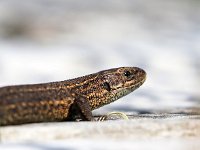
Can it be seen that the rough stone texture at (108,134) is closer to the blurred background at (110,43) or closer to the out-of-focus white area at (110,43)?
the out-of-focus white area at (110,43)

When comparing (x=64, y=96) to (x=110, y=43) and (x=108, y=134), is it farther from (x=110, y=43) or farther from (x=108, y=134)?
(x=110, y=43)

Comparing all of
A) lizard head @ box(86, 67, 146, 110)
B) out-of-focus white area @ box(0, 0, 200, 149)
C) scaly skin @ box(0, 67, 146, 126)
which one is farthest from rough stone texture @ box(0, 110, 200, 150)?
lizard head @ box(86, 67, 146, 110)

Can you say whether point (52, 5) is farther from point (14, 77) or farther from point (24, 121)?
point (24, 121)

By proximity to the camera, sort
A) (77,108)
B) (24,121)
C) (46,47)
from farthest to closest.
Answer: (46,47) → (77,108) → (24,121)

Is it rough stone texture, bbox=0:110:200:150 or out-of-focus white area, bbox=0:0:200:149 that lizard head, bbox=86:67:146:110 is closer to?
rough stone texture, bbox=0:110:200:150

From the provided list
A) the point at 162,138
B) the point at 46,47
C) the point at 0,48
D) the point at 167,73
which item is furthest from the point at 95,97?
the point at 46,47

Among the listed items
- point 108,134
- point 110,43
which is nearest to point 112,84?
point 108,134

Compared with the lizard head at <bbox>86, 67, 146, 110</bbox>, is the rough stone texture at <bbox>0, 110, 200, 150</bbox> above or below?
below
